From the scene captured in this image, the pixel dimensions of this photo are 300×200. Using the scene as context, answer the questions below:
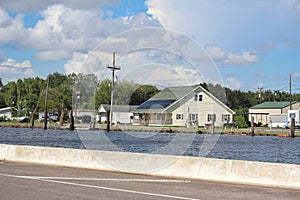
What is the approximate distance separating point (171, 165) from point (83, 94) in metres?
19.5

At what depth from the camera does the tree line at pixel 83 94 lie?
27844 millimetres

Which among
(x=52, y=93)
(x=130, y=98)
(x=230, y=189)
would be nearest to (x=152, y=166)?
(x=230, y=189)

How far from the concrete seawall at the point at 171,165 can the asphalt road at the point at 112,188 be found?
0.44m

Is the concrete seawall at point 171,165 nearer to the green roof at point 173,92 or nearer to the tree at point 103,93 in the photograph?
the green roof at point 173,92

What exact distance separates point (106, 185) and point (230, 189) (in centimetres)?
345

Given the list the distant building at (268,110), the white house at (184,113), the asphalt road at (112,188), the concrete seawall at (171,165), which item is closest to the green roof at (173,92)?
the white house at (184,113)

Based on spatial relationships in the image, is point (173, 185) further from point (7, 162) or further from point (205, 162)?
point (7, 162)

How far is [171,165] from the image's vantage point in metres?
16.9

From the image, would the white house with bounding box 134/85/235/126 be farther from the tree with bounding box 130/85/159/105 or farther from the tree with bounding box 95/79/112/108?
the tree with bounding box 130/85/159/105

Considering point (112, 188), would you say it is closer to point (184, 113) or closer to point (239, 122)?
point (184, 113)

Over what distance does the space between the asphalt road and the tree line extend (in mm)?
6005

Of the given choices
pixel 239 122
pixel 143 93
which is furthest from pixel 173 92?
pixel 239 122

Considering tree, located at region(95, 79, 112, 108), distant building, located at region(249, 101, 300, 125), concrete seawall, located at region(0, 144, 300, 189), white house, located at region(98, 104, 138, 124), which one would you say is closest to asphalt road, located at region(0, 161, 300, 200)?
concrete seawall, located at region(0, 144, 300, 189)

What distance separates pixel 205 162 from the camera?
16234 mm
